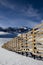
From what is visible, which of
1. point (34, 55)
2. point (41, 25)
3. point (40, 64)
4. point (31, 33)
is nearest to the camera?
point (40, 64)

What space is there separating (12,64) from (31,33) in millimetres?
3304

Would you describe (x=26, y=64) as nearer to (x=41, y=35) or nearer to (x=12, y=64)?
(x=12, y=64)

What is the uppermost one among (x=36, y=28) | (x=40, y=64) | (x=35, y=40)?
(x=36, y=28)

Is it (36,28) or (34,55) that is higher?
(36,28)

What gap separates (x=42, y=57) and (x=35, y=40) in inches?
57.2

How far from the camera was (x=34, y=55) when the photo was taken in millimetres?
9352

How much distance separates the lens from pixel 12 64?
7363 mm

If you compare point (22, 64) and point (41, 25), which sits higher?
point (41, 25)

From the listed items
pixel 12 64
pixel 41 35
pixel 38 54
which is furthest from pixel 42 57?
pixel 12 64

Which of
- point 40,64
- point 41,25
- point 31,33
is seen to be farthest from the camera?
point 31,33

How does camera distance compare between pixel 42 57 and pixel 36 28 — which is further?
pixel 36 28

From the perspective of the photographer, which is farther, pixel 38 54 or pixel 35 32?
pixel 35 32

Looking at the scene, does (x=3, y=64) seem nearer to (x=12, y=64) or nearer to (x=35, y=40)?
(x=12, y=64)

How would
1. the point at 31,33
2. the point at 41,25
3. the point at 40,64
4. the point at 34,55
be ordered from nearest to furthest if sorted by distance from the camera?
the point at 40,64
the point at 41,25
the point at 34,55
the point at 31,33
